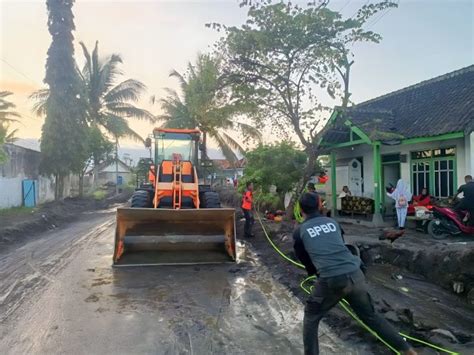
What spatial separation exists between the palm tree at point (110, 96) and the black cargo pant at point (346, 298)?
26.7 metres

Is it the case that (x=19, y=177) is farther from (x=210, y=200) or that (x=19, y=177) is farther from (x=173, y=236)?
(x=173, y=236)

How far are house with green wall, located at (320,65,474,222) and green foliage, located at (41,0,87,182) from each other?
1530cm

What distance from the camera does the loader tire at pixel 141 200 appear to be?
10469mm

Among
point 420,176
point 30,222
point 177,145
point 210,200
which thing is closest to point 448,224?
point 420,176

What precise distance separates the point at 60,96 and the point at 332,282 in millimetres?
23619

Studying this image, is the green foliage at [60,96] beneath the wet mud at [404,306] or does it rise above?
above

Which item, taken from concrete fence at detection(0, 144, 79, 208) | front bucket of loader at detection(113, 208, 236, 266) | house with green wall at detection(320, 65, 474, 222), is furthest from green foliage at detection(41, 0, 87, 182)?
front bucket of loader at detection(113, 208, 236, 266)

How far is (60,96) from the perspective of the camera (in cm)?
2384

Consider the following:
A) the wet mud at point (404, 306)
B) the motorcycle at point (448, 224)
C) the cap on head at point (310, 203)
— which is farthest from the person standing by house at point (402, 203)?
the cap on head at point (310, 203)

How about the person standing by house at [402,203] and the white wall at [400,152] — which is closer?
the white wall at [400,152]

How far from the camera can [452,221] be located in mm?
10172

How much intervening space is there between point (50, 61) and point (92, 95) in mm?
4875

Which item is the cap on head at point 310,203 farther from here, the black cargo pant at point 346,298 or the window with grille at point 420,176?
the window with grille at point 420,176

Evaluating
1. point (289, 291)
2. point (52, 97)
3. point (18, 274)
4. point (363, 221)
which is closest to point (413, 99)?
point (363, 221)
